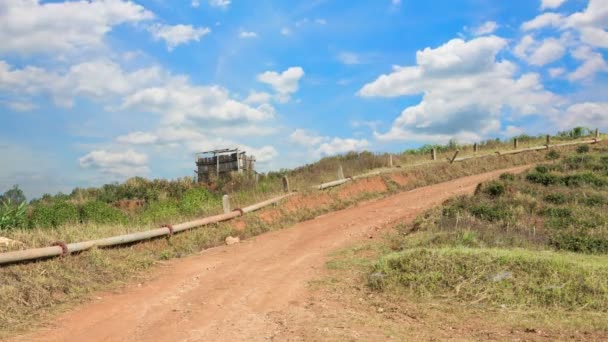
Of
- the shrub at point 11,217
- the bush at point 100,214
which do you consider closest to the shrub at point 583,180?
the bush at point 100,214

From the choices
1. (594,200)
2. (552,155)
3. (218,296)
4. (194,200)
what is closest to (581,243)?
(594,200)

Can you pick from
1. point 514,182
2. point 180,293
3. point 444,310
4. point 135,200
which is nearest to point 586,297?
point 444,310

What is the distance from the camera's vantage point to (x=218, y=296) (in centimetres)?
853

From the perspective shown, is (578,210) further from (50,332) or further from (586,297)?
(50,332)

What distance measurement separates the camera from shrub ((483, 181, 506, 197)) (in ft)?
51.8

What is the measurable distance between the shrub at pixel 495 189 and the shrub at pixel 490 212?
178 cm

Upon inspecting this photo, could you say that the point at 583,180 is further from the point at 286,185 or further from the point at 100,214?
the point at 100,214

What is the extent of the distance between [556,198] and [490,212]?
2.86 meters

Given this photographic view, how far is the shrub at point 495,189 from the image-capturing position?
1577 cm

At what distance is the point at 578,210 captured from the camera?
13.7 meters

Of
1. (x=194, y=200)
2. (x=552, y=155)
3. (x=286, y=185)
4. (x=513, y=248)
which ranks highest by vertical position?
(x=552, y=155)

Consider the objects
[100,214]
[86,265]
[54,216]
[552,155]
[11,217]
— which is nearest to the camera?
[86,265]

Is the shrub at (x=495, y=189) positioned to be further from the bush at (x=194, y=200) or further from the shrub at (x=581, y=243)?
the bush at (x=194, y=200)

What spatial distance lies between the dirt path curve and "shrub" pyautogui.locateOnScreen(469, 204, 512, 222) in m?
2.62
